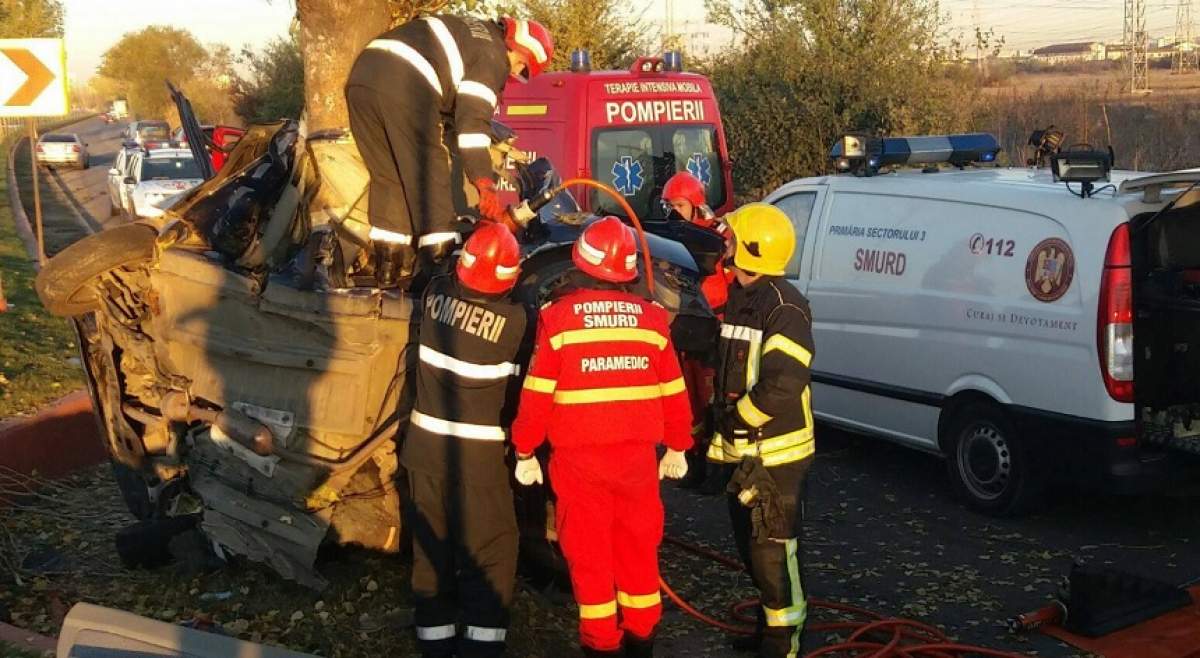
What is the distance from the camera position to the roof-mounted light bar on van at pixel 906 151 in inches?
304

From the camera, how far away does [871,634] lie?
198 inches

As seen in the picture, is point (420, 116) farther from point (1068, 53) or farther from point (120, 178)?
point (1068, 53)

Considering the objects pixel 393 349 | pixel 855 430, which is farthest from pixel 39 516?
pixel 855 430

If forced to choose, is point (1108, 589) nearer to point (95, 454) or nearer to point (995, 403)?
point (995, 403)

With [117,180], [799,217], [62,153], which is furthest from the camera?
[62,153]

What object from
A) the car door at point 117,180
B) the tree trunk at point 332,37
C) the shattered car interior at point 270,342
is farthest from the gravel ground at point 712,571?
the car door at point 117,180

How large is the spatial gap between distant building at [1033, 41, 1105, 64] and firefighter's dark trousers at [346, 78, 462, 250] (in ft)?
154

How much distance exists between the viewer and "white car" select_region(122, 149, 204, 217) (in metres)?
21.4

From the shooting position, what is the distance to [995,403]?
6.59m

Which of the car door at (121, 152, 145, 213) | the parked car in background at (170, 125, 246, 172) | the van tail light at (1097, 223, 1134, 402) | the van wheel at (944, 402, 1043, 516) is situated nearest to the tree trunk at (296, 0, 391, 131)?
the parked car in background at (170, 125, 246, 172)

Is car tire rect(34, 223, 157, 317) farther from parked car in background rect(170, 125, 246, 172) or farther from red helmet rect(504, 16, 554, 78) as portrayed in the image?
red helmet rect(504, 16, 554, 78)

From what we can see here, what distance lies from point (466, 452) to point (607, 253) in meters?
0.91

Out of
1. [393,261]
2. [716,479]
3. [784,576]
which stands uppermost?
[393,261]

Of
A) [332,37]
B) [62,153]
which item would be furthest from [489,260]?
[62,153]
